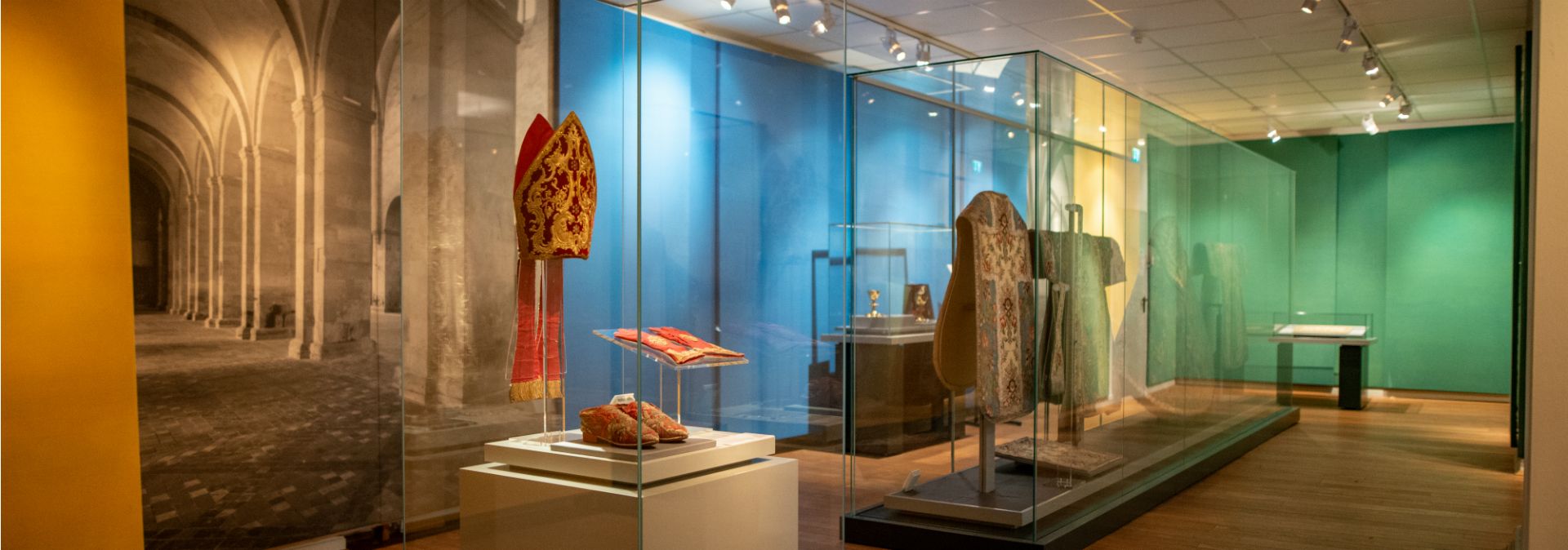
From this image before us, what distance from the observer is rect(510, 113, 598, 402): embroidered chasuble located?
267 cm

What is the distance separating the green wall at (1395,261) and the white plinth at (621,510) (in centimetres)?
454

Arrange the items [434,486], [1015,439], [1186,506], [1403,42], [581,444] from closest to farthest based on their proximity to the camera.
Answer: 1. [581,444]
2. [434,486]
3. [1015,439]
4. [1186,506]
5. [1403,42]

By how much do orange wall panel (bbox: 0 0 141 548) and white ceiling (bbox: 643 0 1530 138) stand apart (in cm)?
396

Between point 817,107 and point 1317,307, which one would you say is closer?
point 817,107

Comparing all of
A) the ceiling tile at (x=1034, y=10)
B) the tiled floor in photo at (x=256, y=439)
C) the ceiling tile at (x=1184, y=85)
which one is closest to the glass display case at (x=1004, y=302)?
the ceiling tile at (x=1034, y=10)

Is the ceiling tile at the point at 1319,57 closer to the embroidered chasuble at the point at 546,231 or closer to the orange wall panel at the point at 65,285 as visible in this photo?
the embroidered chasuble at the point at 546,231

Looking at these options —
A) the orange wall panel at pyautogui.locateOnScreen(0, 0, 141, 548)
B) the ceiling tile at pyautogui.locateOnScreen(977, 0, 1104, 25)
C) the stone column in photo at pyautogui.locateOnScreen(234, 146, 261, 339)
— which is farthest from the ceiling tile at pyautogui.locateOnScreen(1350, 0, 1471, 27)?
the orange wall panel at pyautogui.locateOnScreen(0, 0, 141, 548)

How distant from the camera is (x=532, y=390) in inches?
108

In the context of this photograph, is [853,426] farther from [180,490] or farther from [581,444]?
[180,490]

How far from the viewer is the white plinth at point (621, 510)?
257cm

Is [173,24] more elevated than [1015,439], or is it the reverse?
[173,24]

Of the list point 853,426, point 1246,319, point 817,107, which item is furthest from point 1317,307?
point 817,107

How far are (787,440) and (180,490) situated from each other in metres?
2.54

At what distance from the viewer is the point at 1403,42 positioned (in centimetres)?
710
